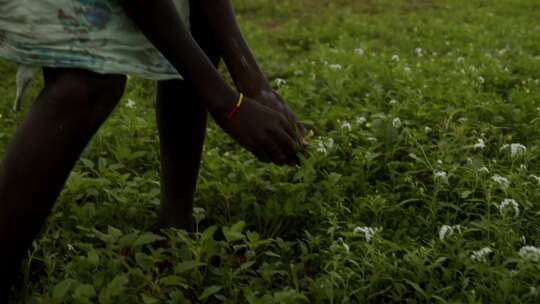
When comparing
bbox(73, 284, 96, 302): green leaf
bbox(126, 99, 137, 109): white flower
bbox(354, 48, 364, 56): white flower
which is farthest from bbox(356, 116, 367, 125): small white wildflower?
bbox(354, 48, 364, 56): white flower

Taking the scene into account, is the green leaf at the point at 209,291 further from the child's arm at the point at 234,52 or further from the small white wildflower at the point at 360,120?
the small white wildflower at the point at 360,120

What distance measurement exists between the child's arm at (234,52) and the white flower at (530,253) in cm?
76

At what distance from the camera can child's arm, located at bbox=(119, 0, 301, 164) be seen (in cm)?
191

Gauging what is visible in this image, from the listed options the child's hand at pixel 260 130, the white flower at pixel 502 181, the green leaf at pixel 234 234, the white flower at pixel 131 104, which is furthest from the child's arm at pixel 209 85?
the white flower at pixel 131 104

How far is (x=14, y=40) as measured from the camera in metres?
1.88

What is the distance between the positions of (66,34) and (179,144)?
69cm

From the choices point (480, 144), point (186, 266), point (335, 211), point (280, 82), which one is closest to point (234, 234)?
point (186, 266)

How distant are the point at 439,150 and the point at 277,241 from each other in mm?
1042

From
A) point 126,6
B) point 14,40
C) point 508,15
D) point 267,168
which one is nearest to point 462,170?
point 267,168

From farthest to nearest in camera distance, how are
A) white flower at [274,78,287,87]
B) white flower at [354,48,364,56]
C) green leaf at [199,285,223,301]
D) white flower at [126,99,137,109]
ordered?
white flower at [354,48,364,56] < white flower at [274,78,287,87] < white flower at [126,99,137,109] < green leaf at [199,285,223,301]

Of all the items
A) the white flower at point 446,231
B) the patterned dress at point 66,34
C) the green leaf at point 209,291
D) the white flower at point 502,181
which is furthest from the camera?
the white flower at point 502,181

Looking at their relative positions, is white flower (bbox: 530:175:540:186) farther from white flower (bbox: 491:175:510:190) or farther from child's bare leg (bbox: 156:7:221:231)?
child's bare leg (bbox: 156:7:221:231)

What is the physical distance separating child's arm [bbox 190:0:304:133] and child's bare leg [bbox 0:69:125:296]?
1.64 ft

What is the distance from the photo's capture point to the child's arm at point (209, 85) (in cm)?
191
